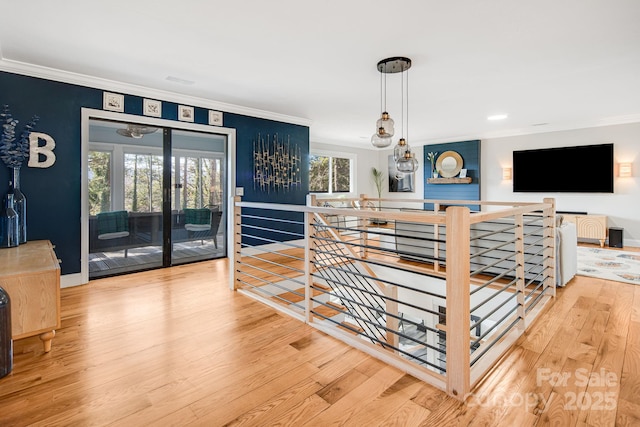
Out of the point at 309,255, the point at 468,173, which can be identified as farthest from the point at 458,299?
the point at 468,173

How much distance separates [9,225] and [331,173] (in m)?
6.43

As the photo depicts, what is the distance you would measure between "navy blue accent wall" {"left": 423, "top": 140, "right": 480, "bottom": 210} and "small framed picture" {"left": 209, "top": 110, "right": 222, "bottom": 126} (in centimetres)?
538

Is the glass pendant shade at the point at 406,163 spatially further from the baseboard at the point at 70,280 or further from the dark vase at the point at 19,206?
the baseboard at the point at 70,280

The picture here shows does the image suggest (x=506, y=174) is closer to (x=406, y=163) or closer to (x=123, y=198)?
(x=406, y=163)

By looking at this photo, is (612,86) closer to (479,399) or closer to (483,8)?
(483,8)

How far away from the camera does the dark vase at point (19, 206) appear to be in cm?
295

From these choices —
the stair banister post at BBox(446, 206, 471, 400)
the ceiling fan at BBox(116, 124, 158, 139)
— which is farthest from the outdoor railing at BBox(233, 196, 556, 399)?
the ceiling fan at BBox(116, 124, 158, 139)

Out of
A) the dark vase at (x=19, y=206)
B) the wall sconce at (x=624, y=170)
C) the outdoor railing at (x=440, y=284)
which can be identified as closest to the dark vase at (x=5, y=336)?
the dark vase at (x=19, y=206)

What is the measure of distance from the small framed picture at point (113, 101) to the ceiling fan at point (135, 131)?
0.25 meters

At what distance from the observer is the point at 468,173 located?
7547 millimetres

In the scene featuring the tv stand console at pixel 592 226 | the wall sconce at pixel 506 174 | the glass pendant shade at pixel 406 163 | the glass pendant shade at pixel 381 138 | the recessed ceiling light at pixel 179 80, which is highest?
the recessed ceiling light at pixel 179 80

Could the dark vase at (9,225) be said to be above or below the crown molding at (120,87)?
below

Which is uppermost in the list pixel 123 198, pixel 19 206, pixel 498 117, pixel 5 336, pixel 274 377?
pixel 498 117

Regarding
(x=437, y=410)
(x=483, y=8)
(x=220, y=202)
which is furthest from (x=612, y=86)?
(x=220, y=202)
